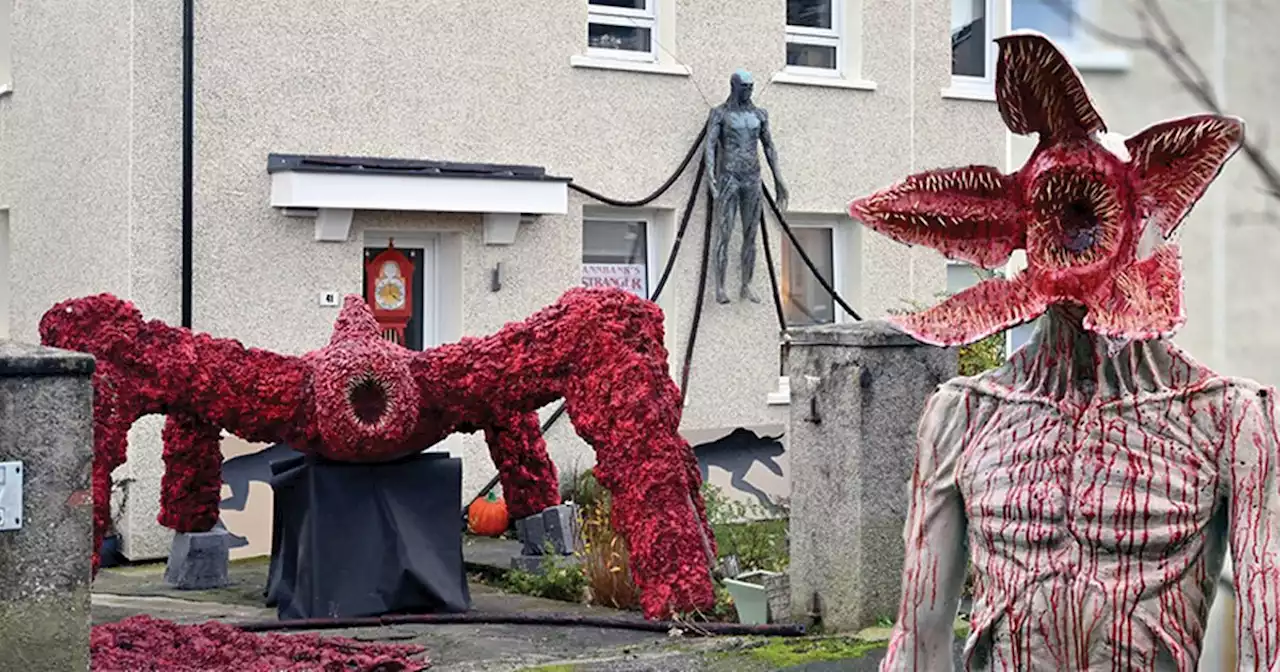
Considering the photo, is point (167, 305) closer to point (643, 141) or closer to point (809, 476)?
point (643, 141)

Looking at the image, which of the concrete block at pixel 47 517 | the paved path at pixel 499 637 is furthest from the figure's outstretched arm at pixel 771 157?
the concrete block at pixel 47 517

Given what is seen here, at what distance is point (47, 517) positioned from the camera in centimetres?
613

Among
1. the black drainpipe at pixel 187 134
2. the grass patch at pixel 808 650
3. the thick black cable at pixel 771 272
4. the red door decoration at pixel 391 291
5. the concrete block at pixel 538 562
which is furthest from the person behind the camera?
the thick black cable at pixel 771 272

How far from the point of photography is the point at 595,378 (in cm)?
907

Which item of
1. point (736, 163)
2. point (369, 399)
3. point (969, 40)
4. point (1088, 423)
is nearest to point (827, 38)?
point (969, 40)

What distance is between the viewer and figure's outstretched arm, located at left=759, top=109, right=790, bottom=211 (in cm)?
1463

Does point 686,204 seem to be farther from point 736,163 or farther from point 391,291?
point 391,291

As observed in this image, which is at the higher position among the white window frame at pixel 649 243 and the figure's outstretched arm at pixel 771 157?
the figure's outstretched arm at pixel 771 157

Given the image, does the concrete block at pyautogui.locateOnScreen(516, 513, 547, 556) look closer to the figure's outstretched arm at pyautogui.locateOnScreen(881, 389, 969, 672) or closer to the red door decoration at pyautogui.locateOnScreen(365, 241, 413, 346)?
the red door decoration at pyautogui.locateOnScreen(365, 241, 413, 346)

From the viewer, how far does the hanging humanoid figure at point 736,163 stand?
1449 cm

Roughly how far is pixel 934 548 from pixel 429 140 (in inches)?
437

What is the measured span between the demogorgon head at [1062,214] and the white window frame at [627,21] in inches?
479

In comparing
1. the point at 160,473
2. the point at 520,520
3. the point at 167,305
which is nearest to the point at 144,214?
the point at 167,305

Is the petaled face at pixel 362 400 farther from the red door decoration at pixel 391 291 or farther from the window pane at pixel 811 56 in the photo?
the window pane at pixel 811 56
